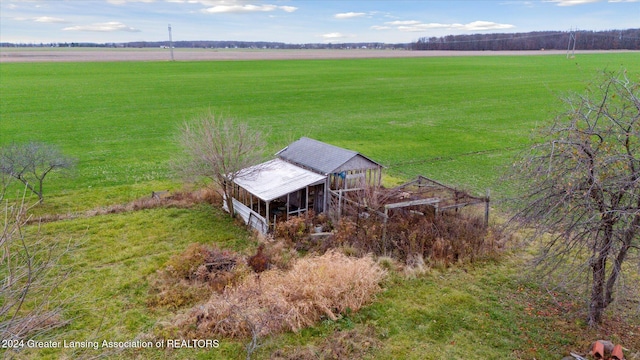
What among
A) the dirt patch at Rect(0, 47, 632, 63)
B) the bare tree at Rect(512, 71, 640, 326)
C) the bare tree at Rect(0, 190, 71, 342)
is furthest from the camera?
the dirt patch at Rect(0, 47, 632, 63)

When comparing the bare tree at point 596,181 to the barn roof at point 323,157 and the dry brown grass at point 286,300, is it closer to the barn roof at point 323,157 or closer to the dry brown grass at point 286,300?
the dry brown grass at point 286,300

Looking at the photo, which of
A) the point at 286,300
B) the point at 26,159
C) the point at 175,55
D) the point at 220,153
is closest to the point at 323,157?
the point at 220,153

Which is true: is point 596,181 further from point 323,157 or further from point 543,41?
point 543,41

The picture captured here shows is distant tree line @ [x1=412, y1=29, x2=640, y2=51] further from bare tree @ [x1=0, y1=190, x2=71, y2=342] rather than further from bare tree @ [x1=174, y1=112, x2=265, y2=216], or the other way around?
bare tree @ [x1=0, y1=190, x2=71, y2=342]

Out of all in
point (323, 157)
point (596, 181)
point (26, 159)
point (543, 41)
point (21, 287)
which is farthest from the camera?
point (543, 41)

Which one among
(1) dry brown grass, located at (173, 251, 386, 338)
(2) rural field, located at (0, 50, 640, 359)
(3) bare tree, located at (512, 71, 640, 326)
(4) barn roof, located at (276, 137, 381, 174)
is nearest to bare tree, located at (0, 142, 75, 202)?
(2) rural field, located at (0, 50, 640, 359)

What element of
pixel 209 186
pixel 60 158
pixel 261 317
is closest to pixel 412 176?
pixel 209 186
